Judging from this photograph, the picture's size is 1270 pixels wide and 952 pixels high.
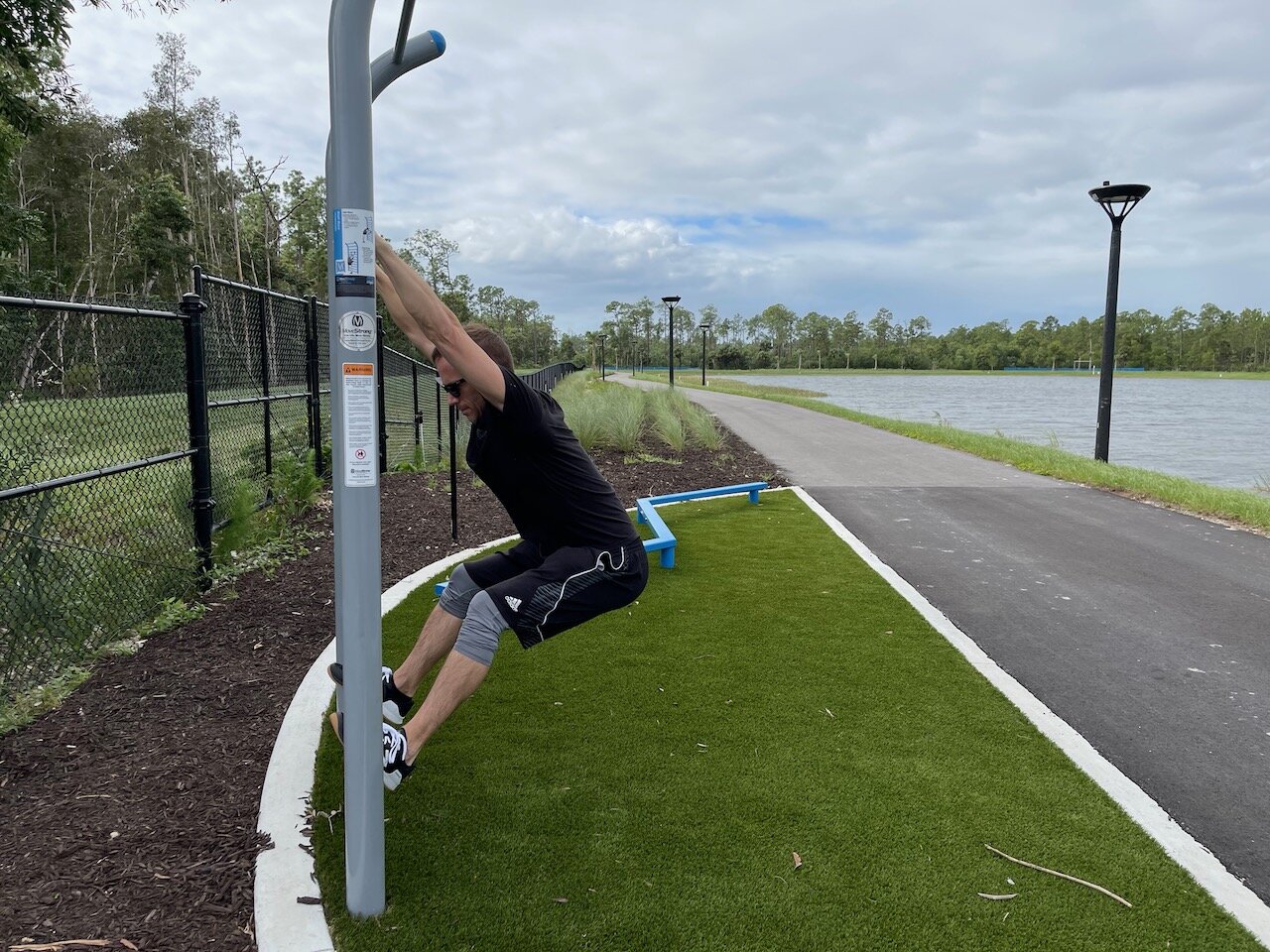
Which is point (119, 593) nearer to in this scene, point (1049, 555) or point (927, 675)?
point (927, 675)

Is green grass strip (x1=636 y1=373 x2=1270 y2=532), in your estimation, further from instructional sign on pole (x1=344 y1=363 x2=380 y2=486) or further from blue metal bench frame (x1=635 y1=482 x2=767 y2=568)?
instructional sign on pole (x1=344 y1=363 x2=380 y2=486)

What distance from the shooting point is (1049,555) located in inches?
292

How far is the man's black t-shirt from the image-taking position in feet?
9.89

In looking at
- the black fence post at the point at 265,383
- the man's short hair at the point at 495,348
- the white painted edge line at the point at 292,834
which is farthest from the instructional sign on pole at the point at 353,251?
the black fence post at the point at 265,383

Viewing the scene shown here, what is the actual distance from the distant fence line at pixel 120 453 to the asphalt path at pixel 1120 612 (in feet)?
14.0

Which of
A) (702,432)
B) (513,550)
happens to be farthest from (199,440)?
(702,432)

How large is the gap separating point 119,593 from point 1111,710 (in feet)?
17.5

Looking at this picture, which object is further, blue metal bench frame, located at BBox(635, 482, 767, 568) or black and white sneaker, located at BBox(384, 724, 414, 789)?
blue metal bench frame, located at BBox(635, 482, 767, 568)

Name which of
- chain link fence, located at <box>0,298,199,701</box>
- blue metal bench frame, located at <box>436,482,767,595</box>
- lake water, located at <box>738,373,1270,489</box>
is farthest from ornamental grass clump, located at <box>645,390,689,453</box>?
chain link fence, located at <box>0,298,199,701</box>

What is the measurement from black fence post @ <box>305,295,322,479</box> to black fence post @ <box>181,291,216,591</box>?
2.86 metres

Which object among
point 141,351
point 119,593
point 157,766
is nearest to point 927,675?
point 157,766

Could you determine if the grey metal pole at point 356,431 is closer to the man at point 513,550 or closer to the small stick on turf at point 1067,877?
the man at point 513,550

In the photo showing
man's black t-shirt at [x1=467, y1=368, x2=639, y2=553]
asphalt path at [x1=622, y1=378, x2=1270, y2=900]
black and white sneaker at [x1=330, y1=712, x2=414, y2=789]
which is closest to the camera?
black and white sneaker at [x1=330, y1=712, x2=414, y2=789]

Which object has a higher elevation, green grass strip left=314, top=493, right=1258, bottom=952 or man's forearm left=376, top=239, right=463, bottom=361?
man's forearm left=376, top=239, right=463, bottom=361
